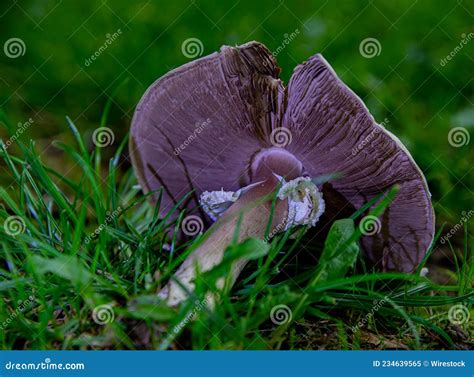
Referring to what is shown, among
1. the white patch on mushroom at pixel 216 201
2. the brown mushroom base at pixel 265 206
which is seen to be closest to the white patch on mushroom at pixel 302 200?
the brown mushroom base at pixel 265 206

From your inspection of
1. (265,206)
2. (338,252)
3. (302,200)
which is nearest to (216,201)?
(265,206)

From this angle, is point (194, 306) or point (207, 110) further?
point (207, 110)

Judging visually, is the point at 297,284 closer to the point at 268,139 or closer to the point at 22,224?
the point at 268,139

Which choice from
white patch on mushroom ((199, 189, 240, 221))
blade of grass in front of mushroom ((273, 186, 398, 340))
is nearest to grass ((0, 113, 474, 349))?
blade of grass in front of mushroom ((273, 186, 398, 340))

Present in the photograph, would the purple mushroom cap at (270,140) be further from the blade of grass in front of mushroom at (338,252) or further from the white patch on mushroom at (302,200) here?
the blade of grass in front of mushroom at (338,252)

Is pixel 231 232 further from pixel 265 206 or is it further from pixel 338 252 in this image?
pixel 338 252

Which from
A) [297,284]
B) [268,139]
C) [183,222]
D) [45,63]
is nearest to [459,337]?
[297,284]

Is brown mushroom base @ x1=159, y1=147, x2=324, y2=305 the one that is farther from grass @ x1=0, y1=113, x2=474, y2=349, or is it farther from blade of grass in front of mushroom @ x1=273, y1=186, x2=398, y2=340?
blade of grass in front of mushroom @ x1=273, y1=186, x2=398, y2=340

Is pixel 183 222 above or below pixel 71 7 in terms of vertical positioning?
below
